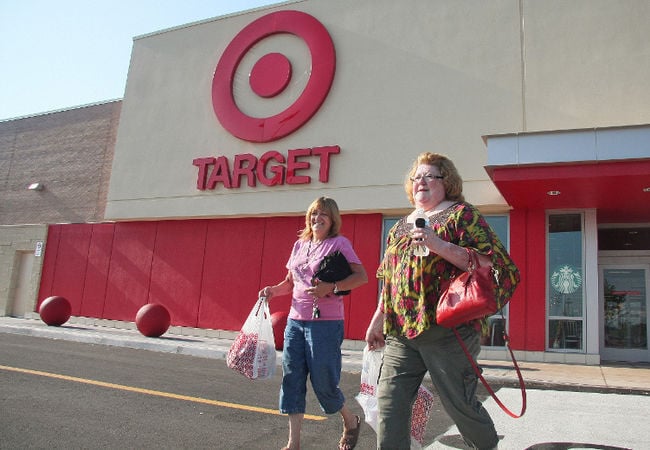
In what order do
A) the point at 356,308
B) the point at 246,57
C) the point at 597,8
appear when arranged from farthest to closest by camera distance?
the point at 246,57 < the point at 356,308 < the point at 597,8

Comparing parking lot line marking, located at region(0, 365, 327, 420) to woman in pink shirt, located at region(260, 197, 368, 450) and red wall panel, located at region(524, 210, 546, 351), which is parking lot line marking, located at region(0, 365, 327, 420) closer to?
woman in pink shirt, located at region(260, 197, 368, 450)

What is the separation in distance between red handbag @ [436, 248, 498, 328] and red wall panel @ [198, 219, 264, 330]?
11.7m

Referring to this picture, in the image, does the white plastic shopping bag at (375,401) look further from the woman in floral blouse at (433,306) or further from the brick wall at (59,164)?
the brick wall at (59,164)

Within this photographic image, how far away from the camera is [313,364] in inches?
137

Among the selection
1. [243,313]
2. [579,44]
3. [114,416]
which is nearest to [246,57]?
[243,313]

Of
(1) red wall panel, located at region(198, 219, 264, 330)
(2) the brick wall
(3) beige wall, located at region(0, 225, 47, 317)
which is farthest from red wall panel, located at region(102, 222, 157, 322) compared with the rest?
(3) beige wall, located at region(0, 225, 47, 317)

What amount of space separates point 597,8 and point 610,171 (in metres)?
4.57

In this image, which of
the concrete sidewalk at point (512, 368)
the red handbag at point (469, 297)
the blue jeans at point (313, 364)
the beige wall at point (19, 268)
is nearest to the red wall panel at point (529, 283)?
the concrete sidewalk at point (512, 368)

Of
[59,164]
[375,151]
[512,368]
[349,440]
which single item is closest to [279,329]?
[512,368]

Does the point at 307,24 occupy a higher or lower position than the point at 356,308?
higher

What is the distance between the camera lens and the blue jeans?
3465mm

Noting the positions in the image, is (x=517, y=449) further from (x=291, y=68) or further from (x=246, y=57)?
(x=246, y=57)

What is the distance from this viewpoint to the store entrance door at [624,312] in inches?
438

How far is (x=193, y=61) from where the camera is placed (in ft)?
52.0
